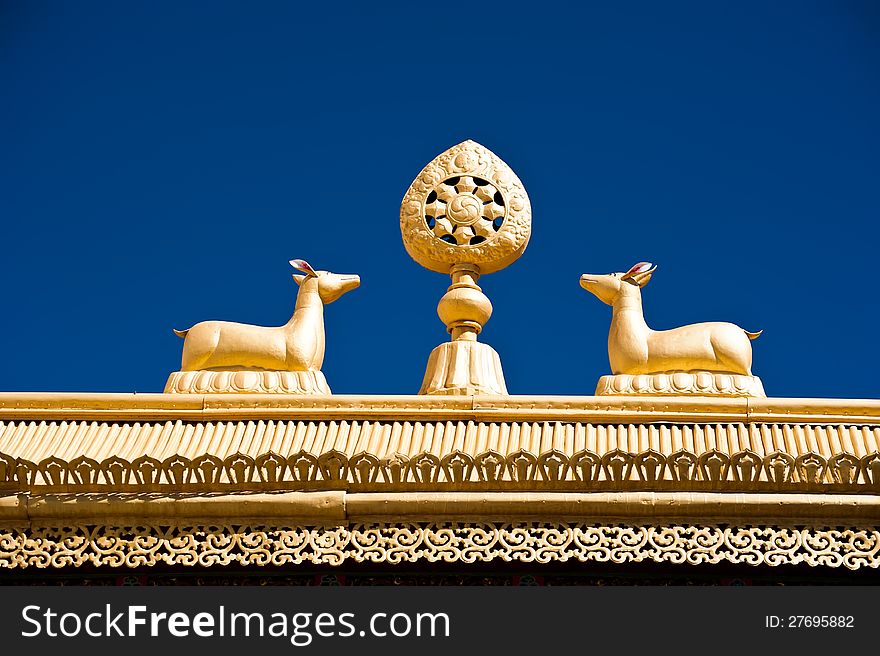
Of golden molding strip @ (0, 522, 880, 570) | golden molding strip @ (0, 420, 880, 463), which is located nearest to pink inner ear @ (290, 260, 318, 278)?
golden molding strip @ (0, 420, 880, 463)

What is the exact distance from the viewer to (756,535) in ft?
21.7

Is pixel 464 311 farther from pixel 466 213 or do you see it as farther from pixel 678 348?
pixel 678 348

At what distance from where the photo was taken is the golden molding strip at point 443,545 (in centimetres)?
656

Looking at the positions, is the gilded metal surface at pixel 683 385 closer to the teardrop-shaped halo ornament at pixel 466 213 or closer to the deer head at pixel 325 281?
the teardrop-shaped halo ornament at pixel 466 213

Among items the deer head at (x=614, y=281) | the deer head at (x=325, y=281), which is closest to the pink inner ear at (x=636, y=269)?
the deer head at (x=614, y=281)

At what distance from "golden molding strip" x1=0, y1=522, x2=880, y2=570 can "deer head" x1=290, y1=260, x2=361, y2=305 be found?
269 cm

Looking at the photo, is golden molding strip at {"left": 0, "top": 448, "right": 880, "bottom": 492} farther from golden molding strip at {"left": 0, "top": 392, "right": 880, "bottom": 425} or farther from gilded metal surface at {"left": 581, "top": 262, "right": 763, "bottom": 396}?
gilded metal surface at {"left": 581, "top": 262, "right": 763, "bottom": 396}

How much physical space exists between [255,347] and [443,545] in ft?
7.43

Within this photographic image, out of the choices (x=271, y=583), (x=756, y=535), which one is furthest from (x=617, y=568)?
(x=271, y=583)

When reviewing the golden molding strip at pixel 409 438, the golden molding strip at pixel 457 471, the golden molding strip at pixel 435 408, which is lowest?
the golden molding strip at pixel 457 471

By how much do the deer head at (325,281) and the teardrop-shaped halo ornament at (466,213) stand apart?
17.7 inches

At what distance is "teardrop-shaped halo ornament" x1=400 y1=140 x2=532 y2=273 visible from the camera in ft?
29.3

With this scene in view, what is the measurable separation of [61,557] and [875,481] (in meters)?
3.78

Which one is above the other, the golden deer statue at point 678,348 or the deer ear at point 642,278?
the deer ear at point 642,278
